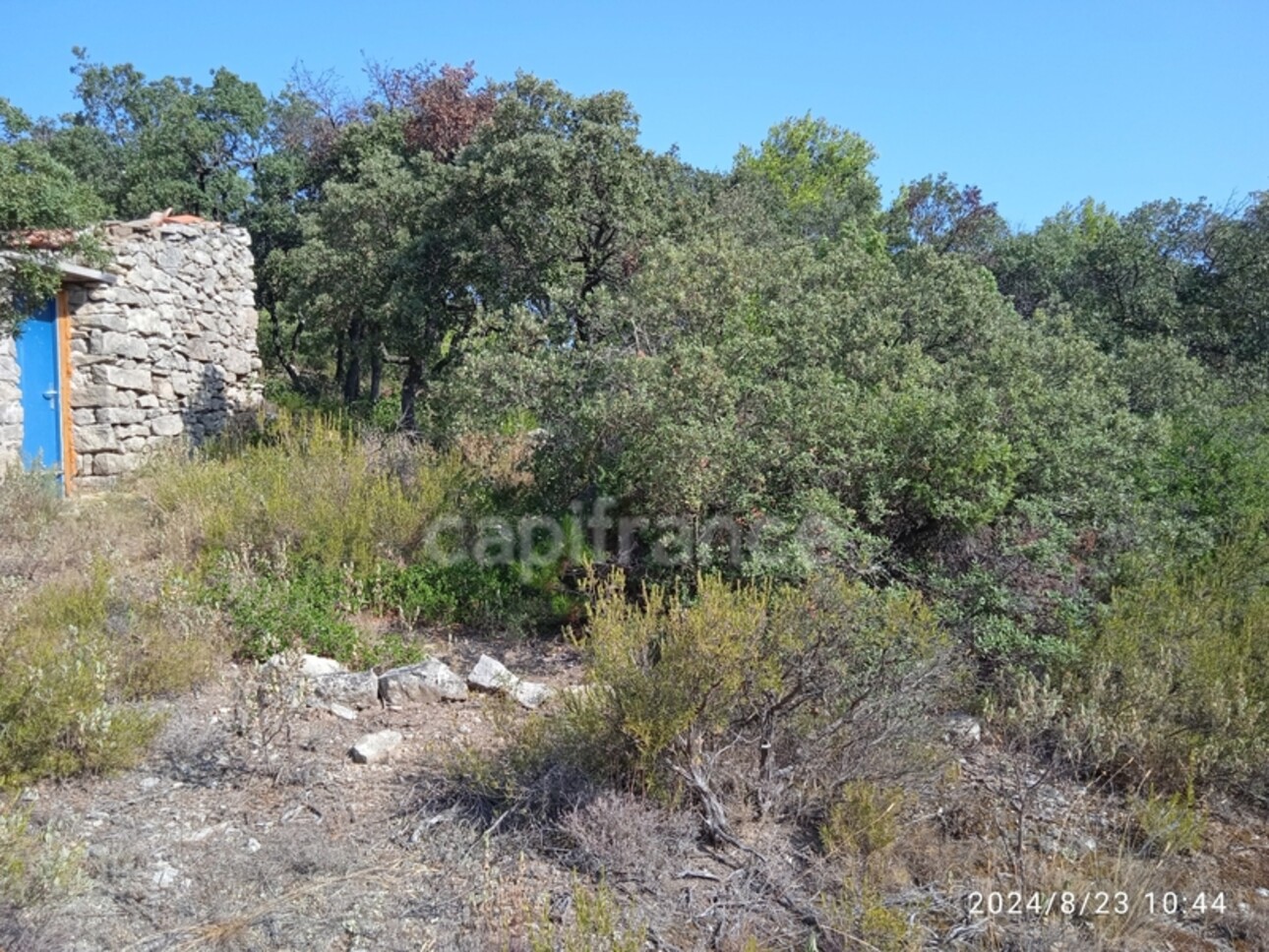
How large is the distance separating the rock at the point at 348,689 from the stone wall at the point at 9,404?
489cm

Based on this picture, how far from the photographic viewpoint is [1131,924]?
3062mm

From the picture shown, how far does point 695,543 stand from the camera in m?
5.14

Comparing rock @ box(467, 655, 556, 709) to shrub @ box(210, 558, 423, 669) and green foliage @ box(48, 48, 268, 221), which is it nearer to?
shrub @ box(210, 558, 423, 669)

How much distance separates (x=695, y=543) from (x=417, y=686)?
1.73 metres

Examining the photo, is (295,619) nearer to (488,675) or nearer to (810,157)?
(488,675)

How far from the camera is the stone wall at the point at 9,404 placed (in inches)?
302

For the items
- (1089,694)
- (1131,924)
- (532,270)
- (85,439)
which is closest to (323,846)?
(1131,924)

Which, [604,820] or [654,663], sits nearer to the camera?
[604,820]

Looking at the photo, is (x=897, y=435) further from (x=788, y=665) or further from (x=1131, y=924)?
(x=1131, y=924)

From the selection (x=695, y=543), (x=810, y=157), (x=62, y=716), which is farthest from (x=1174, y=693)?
(x=810, y=157)

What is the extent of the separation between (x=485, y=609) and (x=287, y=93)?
1526 centimetres

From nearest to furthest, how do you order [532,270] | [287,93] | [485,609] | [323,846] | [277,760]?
[323,846] < [277,760] < [485,609] < [532,270] < [287,93]

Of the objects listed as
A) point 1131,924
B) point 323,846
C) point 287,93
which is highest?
point 287,93

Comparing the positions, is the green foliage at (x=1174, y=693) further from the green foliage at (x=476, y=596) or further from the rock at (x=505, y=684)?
the green foliage at (x=476, y=596)
